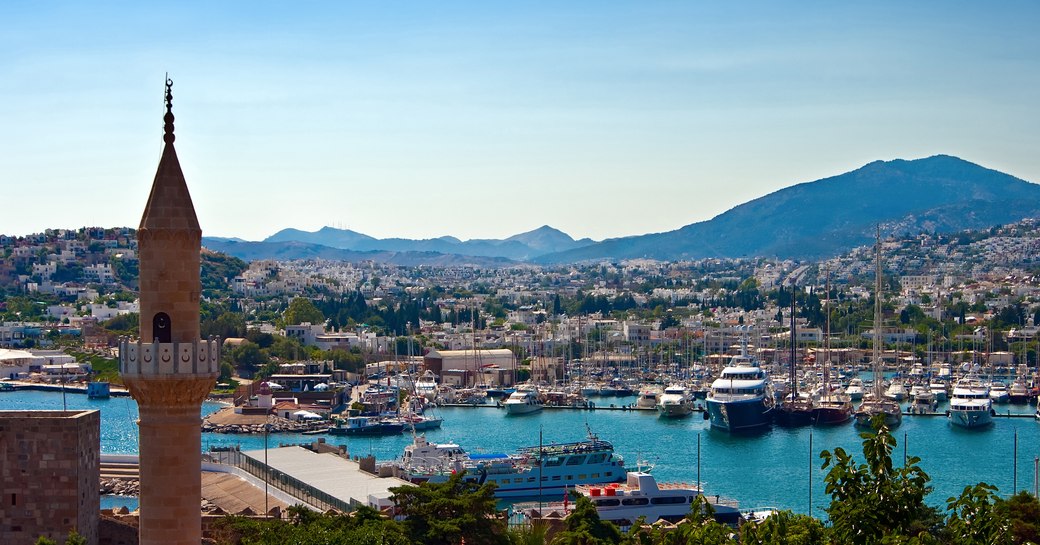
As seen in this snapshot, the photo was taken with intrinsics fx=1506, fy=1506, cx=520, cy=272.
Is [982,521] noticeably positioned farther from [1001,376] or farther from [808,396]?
[1001,376]

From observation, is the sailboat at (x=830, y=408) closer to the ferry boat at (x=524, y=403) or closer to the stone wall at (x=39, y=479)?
the ferry boat at (x=524, y=403)

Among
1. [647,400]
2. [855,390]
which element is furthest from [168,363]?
[855,390]

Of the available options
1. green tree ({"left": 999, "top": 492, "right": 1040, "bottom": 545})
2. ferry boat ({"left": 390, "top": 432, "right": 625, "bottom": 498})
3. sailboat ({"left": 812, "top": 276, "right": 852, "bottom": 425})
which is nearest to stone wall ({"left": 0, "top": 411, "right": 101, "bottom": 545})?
green tree ({"left": 999, "top": 492, "right": 1040, "bottom": 545})

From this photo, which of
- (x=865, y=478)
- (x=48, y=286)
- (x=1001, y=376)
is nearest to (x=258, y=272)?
(x=48, y=286)

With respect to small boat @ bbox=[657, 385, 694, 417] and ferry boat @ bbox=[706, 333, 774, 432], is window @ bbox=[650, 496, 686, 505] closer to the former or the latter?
ferry boat @ bbox=[706, 333, 774, 432]

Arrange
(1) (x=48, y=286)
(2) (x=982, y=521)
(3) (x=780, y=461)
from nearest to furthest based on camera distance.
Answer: (2) (x=982, y=521), (3) (x=780, y=461), (1) (x=48, y=286)
